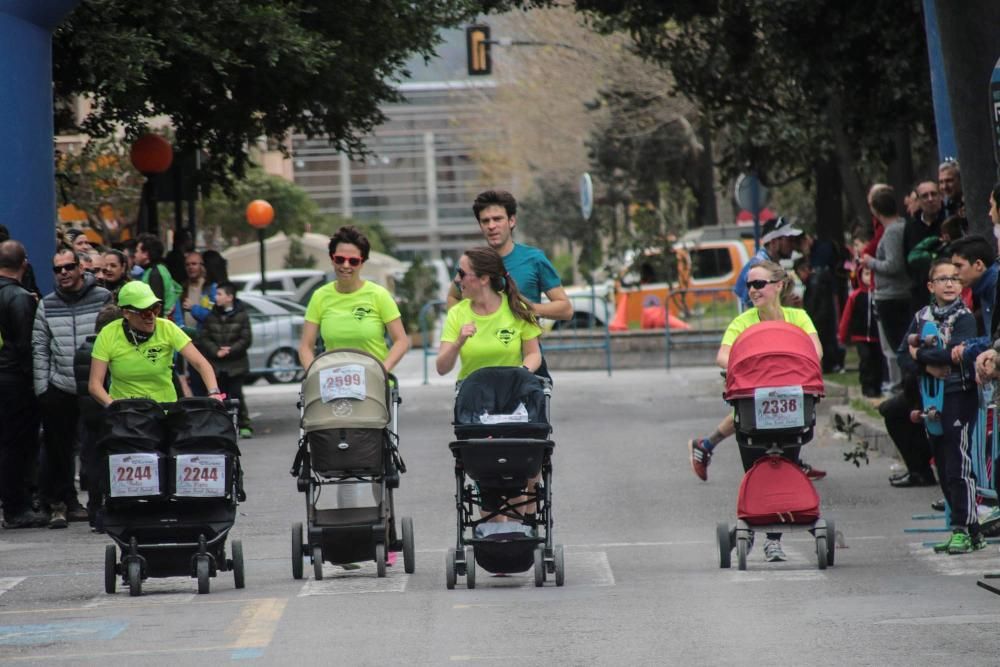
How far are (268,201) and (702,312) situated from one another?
3492cm

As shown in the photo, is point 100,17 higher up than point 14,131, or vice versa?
point 100,17

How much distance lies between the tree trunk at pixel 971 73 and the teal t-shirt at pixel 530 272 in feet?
16.7

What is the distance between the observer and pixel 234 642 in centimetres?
859

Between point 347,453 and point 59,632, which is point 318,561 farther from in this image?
point 59,632

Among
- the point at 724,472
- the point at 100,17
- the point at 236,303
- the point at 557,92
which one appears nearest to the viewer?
the point at 724,472

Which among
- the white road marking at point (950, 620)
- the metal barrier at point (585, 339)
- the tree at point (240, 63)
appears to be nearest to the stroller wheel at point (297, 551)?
the white road marking at point (950, 620)

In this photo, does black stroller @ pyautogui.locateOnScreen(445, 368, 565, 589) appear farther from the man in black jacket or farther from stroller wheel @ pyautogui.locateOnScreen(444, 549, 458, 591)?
the man in black jacket

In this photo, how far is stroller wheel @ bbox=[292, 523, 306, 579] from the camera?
35.2 ft

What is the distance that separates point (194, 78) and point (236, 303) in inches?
88.4

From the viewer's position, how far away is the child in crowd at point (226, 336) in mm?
19531

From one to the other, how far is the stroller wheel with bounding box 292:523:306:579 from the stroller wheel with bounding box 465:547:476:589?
1.00 meters

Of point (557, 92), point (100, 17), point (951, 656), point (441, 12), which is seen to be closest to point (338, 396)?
point (951, 656)

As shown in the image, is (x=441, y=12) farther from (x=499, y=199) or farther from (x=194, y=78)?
(x=499, y=199)

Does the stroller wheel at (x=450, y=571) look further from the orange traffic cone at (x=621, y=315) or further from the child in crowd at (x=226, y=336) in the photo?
the orange traffic cone at (x=621, y=315)
